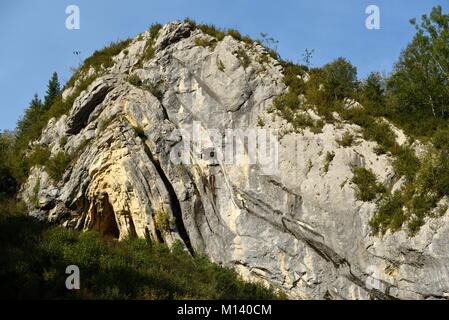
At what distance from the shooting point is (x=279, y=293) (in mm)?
18359

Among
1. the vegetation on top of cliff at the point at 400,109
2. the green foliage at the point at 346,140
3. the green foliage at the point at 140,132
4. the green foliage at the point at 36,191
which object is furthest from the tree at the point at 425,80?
the green foliage at the point at 36,191

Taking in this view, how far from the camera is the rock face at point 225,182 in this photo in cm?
1705

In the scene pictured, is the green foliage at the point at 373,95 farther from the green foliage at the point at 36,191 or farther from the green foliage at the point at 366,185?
the green foliage at the point at 36,191

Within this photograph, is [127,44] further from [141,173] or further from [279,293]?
[279,293]

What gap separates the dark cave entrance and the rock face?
3.0 inches

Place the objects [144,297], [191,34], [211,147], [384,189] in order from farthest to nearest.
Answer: [191,34]
[211,147]
[384,189]
[144,297]

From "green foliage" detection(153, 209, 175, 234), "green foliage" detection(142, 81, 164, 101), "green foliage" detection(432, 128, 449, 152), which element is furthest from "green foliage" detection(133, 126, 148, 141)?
"green foliage" detection(432, 128, 449, 152)

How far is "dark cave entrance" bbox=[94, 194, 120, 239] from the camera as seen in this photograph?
74.6ft

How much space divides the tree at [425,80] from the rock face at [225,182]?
295 cm

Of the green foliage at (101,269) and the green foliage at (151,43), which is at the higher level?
the green foliage at (151,43)

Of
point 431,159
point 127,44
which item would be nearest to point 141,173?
point 127,44

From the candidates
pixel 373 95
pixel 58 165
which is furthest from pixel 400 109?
pixel 58 165

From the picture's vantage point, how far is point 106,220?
23.3 metres

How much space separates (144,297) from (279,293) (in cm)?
675
